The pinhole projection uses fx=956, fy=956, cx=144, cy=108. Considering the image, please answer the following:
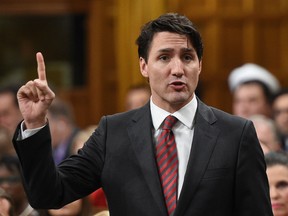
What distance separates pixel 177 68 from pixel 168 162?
28cm

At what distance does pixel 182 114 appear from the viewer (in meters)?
2.89

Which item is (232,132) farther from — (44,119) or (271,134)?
(271,134)

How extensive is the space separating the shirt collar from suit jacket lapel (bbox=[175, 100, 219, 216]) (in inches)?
0.7

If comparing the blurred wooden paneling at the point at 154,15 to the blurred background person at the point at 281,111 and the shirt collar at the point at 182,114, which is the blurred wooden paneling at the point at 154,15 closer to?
the blurred background person at the point at 281,111

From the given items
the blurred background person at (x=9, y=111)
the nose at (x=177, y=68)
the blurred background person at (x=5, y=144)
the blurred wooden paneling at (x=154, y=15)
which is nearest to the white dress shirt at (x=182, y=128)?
the nose at (x=177, y=68)

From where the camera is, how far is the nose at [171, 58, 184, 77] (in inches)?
111

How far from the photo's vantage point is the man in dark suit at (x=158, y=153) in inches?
109

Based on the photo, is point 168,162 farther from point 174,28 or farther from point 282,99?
point 282,99

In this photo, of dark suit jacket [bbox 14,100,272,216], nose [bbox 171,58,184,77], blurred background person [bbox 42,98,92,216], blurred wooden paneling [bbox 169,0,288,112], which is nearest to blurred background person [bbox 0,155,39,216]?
blurred background person [bbox 42,98,92,216]

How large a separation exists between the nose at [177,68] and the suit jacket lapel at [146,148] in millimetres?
194

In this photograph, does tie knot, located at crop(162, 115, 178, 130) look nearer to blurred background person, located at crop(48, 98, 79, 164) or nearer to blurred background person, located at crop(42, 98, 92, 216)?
blurred background person, located at crop(42, 98, 92, 216)

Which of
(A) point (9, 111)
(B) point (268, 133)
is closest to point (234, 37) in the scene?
(A) point (9, 111)

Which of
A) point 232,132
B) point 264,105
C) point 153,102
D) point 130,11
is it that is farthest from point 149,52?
point 130,11

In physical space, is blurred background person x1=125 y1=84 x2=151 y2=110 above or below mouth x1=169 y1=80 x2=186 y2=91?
below
